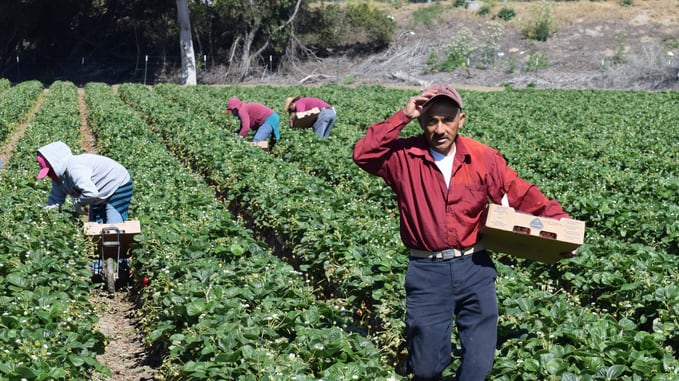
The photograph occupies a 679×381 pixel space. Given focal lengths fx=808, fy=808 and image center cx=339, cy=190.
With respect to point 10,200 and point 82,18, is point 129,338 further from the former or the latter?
point 82,18

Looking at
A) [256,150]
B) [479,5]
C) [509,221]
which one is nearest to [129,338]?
[509,221]

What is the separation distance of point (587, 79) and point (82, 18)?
109 ft

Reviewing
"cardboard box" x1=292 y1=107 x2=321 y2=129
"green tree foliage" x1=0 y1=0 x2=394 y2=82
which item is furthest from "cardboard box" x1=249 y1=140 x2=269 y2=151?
"green tree foliage" x1=0 y1=0 x2=394 y2=82

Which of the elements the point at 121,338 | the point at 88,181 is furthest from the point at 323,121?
the point at 121,338

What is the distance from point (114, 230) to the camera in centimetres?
772

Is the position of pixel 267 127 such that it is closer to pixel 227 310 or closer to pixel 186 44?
pixel 227 310

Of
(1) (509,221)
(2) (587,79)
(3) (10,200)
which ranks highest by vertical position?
(1) (509,221)

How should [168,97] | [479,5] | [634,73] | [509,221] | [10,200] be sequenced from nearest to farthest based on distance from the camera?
[509,221] < [10,200] < [168,97] < [634,73] < [479,5]

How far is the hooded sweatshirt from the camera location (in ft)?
25.5

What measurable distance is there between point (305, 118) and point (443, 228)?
10868 millimetres

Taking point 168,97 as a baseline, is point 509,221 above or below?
above

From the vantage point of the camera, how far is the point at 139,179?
10.6m

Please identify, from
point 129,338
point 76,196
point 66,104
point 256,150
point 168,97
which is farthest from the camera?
point 168,97

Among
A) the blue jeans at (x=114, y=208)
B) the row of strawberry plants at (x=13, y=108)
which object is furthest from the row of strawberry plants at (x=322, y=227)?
the row of strawberry plants at (x=13, y=108)
